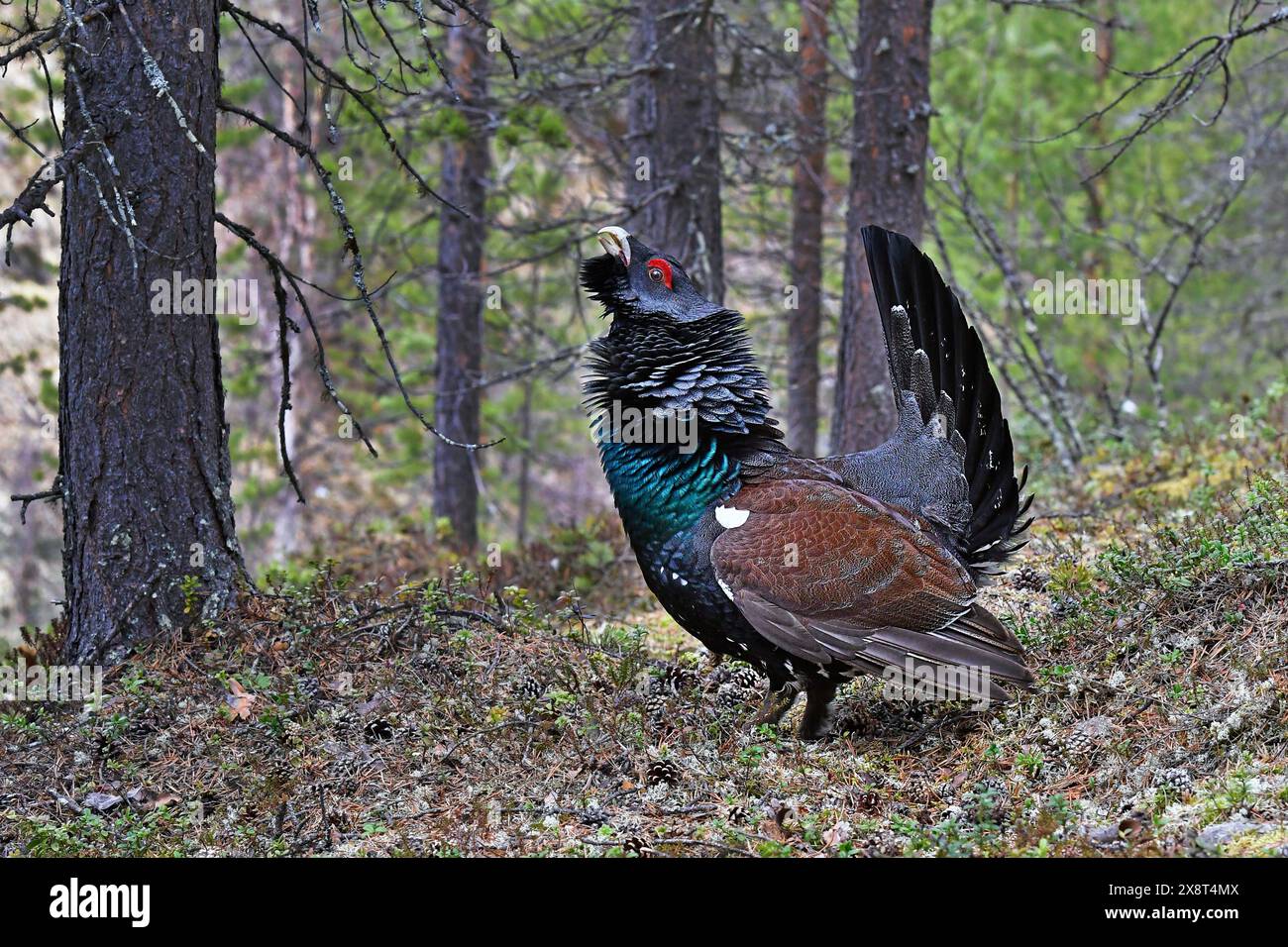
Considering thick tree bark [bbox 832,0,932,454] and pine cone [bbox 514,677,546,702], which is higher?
thick tree bark [bbox 832,0,932,454]

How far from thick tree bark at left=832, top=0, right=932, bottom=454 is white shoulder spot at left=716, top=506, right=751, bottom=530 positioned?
4181 mm

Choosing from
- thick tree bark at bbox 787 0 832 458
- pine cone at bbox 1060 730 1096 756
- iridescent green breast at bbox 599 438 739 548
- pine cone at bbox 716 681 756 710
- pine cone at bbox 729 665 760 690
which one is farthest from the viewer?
thick tree bark at bbox 787 0 832 458

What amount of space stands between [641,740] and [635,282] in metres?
2.40

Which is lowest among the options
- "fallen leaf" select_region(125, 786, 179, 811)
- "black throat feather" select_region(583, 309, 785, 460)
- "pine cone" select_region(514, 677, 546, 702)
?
"fallen leaf" select_region(125, 786, 179, 811)

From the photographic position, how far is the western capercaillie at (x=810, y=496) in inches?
214

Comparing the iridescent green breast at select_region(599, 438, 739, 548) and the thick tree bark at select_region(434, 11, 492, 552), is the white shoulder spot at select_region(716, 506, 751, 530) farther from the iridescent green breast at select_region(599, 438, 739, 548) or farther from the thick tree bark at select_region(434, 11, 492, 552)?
the thick tree bark at select_region(434, 11, 492, 552)

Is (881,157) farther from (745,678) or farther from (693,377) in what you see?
(745,678)

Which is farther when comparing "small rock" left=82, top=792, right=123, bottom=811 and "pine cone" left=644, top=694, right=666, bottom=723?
"pine cone" left=644, top=694, right=666, bottom=723

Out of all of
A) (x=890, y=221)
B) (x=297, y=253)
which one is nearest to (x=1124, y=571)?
(x=890, y=221)

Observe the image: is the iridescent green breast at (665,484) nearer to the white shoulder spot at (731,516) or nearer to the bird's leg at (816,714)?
the white shoulder spot at (731,516)

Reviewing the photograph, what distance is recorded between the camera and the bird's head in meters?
6.19

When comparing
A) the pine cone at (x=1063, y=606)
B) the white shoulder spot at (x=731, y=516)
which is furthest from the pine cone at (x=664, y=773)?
the pine cone at (x=1063, y=606)

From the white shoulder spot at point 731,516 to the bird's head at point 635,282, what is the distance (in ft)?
3.68

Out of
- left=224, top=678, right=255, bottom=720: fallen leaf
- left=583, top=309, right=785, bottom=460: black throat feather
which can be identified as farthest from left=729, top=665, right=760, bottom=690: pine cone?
left=224, top=678, right=255, bottom=720: fallen leaf
